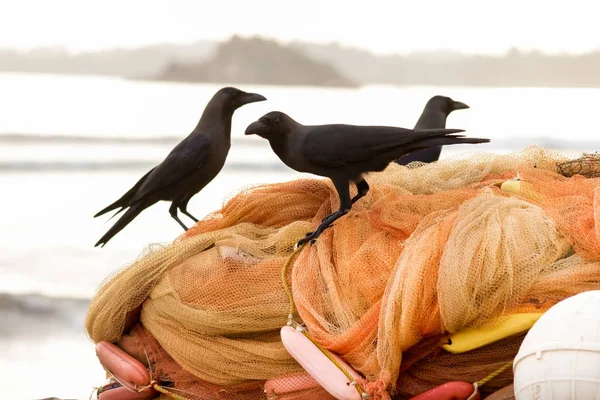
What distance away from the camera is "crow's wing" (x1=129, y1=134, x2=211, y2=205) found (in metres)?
3.97

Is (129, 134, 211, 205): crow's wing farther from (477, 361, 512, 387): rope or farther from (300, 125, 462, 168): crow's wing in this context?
(477, 361, 512, 387): rope

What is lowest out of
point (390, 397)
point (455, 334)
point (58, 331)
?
point (58, 331)

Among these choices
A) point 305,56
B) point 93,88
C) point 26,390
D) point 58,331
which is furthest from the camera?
point 305,56

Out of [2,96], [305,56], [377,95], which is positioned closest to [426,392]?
[377,95]

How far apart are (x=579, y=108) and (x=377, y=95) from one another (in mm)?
3933

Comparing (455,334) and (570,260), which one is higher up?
(570,260)

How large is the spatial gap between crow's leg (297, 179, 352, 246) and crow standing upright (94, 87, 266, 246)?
692 millimetres

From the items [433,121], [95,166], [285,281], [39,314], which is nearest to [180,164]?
[285,281]

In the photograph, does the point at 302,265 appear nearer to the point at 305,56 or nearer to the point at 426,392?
the point at 426,392

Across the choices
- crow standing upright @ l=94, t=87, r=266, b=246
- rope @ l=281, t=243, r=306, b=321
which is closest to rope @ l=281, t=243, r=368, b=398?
rope @ l=281, t=243, r=306, b=321

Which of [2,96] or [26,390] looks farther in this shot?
[2,96]

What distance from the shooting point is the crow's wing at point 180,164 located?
13.0ft

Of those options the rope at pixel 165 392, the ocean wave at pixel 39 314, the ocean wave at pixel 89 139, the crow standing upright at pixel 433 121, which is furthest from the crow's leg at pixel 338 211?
the ocean wave at pixel 89 139

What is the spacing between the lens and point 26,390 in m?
4.71
